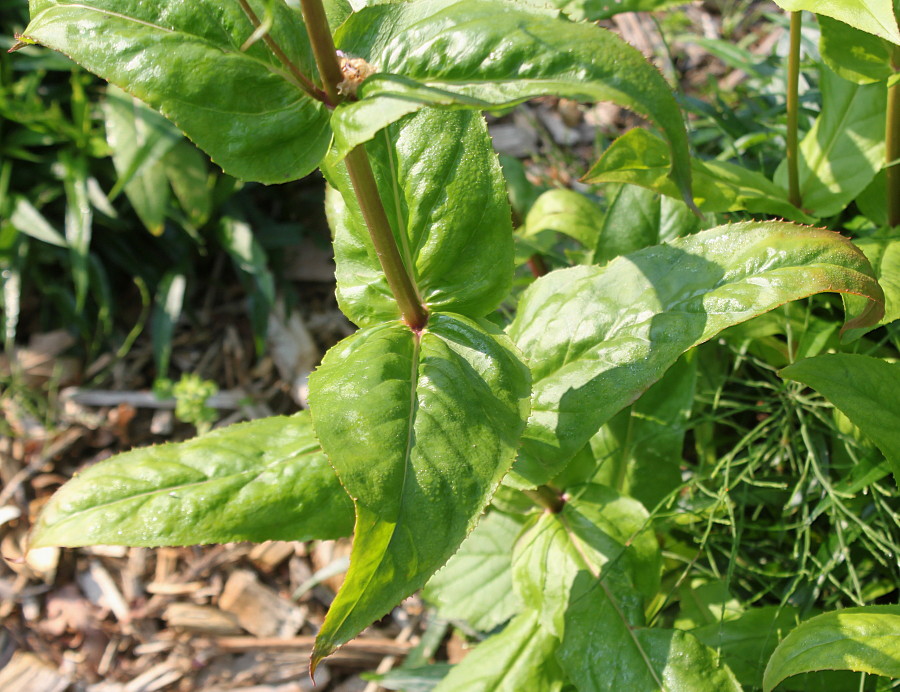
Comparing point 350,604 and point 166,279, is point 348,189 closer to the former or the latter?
point 350,604

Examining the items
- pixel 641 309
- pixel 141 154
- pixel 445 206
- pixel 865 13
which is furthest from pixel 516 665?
pixel 141 154

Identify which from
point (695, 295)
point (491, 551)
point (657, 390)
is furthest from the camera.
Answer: point (491, 551)

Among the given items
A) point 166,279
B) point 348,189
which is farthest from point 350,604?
point 166,279

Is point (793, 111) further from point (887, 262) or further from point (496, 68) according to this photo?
point (496, 68)

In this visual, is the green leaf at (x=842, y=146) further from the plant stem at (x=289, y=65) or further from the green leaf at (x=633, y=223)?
the plant stem at (x=289, y=65)

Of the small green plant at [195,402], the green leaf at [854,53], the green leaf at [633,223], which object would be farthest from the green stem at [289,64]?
the small green plant at [195,402]

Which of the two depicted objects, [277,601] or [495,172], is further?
[277,601]

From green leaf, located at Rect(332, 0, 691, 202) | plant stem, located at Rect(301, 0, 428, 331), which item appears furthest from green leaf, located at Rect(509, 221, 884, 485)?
green leaf, located at Rect(332, 0, 691, 202)
